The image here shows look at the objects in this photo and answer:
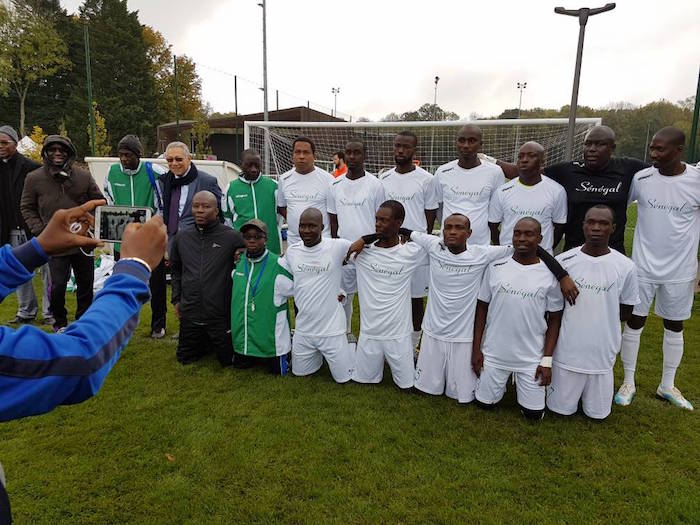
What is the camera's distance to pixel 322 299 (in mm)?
4418

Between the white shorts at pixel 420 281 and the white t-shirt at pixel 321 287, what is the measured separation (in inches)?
32.8

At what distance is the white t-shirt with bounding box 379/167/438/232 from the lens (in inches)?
196

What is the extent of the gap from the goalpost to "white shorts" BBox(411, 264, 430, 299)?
404 centimetres

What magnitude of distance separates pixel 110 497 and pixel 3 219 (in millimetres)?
4461

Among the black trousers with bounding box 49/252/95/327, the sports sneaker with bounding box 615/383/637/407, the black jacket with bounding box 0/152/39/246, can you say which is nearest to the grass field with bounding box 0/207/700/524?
the sports sneaker with bounding box 615/383/637/407

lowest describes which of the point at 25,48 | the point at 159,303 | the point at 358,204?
the point at 159,303

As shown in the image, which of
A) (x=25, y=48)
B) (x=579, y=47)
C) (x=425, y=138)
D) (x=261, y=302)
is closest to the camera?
(x=261, y=302)

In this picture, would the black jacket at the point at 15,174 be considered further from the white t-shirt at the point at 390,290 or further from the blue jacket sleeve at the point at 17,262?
the blue jacket sleeve at the point at 17,262

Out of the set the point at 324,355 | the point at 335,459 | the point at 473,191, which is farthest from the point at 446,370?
the point at 473,191

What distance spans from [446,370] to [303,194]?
258cm

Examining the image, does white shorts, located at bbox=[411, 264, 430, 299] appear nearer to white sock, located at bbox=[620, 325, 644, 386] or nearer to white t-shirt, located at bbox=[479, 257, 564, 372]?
white t-shirt, located at bbox=[479, 257, 564, 372]

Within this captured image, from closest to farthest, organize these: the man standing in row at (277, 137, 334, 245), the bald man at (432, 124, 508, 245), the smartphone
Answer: the smartphone, the bald man at (432, 124, 508, 245), the man standing in row at (277, 137, 334, 245)

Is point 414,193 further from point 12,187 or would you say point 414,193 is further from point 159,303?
point 12,187

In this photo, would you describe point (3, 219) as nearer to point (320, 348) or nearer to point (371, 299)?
point (320, 348)
